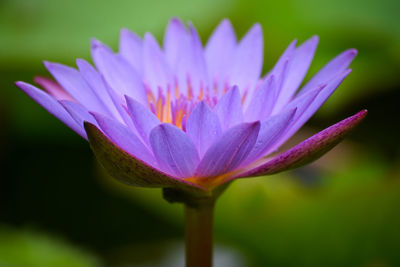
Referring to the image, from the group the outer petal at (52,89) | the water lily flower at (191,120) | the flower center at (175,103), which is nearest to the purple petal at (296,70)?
the water lily flower at (191,120)

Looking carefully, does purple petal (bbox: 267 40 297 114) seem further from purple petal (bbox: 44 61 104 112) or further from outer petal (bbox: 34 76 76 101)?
outer petal (bbox: 34 76 76 101)

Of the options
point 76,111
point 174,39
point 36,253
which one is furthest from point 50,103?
point 36,253

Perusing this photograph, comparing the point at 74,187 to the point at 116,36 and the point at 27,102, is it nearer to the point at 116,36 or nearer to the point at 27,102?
the point at 27,102

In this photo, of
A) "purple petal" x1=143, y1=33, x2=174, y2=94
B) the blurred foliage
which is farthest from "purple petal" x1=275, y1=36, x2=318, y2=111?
the blurred foliage

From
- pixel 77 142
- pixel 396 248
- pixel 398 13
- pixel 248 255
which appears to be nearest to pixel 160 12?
pixel 77 142

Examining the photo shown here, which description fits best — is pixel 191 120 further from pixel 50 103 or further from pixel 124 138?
pixel 50 103

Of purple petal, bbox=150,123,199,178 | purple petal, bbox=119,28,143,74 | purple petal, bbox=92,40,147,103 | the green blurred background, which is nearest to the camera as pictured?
purple petal, bbox=150,123,199,178

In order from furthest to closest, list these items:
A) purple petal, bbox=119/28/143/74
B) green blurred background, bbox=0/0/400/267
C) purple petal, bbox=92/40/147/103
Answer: green blurred background, bbox=0/0/400/267 < purple petal, bbox=119/28/143/74 < purple petal, bbox=92/40/147/103
